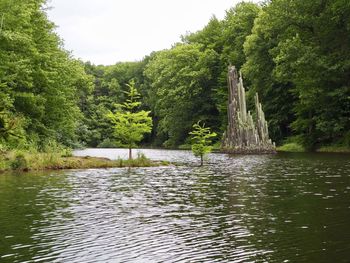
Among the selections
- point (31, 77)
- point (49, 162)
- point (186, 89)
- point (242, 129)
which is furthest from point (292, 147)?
point (49, 162)

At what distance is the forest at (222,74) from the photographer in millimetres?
37750

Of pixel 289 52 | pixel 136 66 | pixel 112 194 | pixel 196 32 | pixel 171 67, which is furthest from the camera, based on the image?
pixel 136 66

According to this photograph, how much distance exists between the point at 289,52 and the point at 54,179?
104 ft

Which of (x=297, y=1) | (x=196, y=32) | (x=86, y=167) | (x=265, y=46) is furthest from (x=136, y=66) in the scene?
(x=86, y=167)

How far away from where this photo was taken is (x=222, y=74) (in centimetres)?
7619

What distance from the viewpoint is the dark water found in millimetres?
9305

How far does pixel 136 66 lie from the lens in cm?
12481

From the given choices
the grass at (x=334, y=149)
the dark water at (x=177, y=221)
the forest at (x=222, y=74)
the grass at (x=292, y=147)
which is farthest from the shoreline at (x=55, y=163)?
the grass at (x=292, y=147)

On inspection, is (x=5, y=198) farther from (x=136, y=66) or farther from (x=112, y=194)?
(x=136, y=66)

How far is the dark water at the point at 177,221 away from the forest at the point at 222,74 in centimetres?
1079

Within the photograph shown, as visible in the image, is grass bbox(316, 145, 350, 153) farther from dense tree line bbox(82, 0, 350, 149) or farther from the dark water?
the dark water

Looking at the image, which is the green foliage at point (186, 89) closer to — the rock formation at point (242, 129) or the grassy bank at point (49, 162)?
the rock formation at point (242, 129)

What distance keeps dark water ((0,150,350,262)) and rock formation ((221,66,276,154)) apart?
2682 centimetres

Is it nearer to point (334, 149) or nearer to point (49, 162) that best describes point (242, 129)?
point (334, 149)
